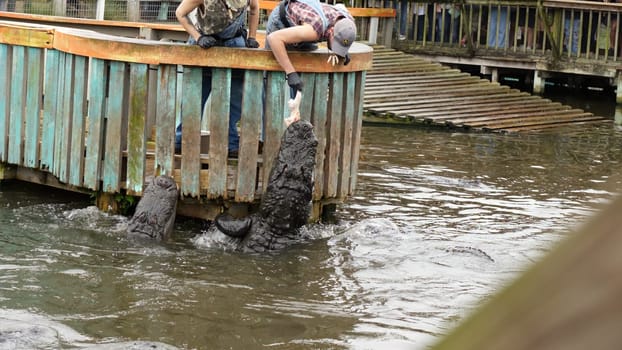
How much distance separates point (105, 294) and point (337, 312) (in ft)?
4.34

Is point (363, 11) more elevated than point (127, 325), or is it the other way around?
point (363, 11)

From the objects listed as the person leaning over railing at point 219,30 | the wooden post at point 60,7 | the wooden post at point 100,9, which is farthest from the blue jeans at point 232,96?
the wooden post at point 60,7

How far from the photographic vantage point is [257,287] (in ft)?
19.6

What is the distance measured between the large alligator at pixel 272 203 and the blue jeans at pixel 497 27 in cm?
1364

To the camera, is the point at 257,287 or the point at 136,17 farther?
the point at 136,17

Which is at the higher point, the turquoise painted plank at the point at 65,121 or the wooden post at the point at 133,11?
the wooden post at the point at 133,11

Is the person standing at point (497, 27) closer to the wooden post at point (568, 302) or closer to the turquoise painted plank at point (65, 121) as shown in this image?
the turquoise painted plank at point (65, 121)

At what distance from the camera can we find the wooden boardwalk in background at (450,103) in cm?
1487

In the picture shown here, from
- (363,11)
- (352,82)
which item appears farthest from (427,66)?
(352,82)

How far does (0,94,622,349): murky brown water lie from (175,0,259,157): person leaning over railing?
0.92m

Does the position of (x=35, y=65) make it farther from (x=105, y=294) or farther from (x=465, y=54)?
(x=465, y=54)

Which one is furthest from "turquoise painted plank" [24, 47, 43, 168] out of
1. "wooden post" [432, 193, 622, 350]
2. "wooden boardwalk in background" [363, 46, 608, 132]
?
"wooden boardwalk in background" [363, 46, 608, 132]

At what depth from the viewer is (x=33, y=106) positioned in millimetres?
7785

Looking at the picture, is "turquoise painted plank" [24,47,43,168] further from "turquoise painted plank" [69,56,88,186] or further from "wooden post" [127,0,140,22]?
"wooden post" [127,0,140,22]
